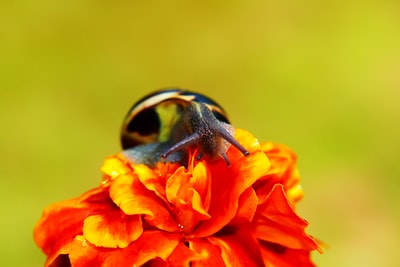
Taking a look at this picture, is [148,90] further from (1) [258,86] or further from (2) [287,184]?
(2) [287,184]

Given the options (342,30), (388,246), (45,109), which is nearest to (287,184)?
(388,246)

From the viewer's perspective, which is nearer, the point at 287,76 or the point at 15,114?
the point at 15,114

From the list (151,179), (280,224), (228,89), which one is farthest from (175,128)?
(228,89)

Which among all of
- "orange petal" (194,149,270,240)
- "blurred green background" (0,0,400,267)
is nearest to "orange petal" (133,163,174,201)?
"orange petal" (194,149,270,240)

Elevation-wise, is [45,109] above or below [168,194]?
below

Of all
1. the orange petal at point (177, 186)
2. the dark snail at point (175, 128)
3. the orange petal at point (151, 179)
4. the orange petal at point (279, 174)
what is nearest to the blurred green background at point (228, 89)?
the dark snail at point (175, 128)

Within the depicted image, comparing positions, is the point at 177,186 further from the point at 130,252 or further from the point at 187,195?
the point at 130,252

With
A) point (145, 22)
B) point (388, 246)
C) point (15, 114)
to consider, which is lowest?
point (388, 246)
